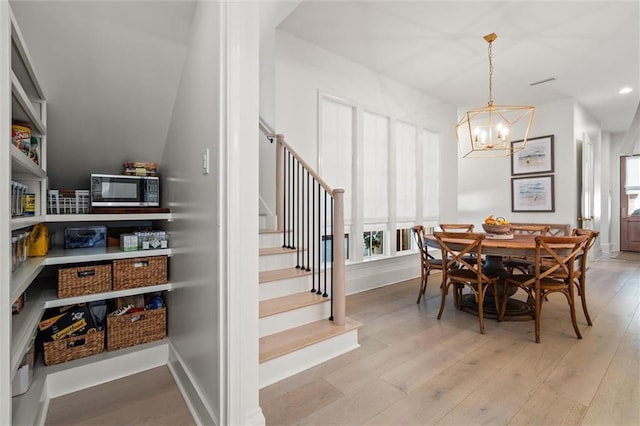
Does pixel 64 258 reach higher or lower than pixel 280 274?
higher

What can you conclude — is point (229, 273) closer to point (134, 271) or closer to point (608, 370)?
point (134, 271)

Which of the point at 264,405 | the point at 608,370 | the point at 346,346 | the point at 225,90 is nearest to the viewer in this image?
the point at 225,90

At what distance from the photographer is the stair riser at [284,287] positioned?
2.34 metres

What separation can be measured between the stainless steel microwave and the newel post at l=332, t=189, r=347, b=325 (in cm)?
138

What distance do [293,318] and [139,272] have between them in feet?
3.64

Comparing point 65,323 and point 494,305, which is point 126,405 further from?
point 494,305

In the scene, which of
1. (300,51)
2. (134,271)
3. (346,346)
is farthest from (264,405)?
(300,51)

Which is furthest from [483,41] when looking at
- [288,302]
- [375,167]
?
[288,302]

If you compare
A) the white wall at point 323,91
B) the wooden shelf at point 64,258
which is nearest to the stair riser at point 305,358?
the wooden shelf at point 64,258

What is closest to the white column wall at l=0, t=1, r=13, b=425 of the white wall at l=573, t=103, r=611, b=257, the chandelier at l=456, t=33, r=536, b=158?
the chandelier at l=456, t=33, r=536, b=158

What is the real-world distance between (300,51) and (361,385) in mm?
3163

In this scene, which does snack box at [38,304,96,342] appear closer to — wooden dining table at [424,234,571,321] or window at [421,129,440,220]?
wooden dining table at [424,234,571,321]

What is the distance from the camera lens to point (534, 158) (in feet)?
18.1

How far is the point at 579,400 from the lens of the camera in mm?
1667
